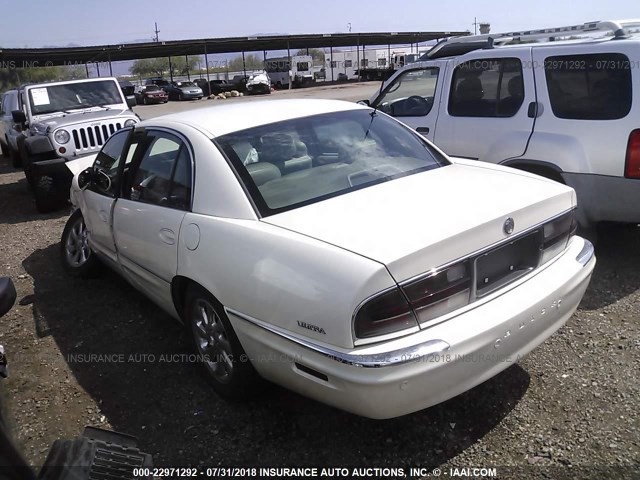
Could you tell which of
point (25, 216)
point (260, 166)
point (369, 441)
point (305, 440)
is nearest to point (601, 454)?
point (369, 441)

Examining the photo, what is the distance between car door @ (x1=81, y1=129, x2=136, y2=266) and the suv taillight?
3.91 metres

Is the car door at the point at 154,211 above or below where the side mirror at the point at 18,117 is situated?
below

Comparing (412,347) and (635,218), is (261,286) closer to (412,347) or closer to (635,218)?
(412,347)

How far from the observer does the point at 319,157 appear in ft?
10.5

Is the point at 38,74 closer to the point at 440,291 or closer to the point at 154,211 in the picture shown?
the point at 154,211

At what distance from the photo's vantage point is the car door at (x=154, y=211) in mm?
3162

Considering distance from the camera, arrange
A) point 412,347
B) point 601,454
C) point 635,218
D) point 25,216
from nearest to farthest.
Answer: point 412,347 < point 601,454 < point 635,218 < point 25,216

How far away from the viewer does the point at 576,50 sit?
4594mm

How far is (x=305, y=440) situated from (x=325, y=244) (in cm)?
111

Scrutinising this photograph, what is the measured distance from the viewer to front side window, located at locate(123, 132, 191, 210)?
10.4ft

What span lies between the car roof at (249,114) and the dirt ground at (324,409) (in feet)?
5.14

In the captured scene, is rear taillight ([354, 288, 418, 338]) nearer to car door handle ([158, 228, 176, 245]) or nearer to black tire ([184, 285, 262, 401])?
black tire ([184, 285, 262, 401])

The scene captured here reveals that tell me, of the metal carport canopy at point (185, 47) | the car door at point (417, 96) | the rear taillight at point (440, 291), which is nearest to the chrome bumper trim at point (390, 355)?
the rear taillight at point (440, 291)

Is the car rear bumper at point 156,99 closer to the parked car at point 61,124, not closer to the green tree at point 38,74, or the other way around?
the green tree at point 38,74
